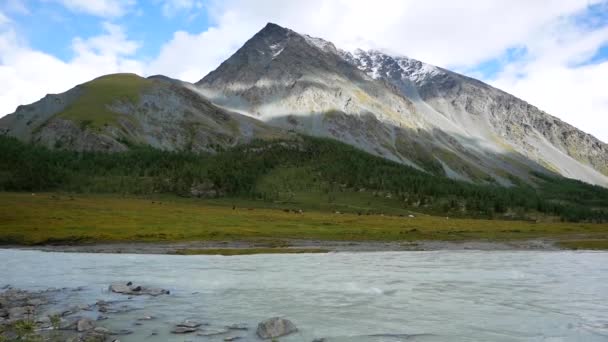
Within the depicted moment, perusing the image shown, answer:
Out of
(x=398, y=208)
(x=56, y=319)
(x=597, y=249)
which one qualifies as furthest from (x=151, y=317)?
(x=398, y=208)

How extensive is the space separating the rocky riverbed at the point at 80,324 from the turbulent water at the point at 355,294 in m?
0.48

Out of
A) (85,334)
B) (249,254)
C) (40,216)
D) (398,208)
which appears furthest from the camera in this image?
(398,208)

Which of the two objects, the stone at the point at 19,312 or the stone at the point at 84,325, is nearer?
the stone at the point at 84,325

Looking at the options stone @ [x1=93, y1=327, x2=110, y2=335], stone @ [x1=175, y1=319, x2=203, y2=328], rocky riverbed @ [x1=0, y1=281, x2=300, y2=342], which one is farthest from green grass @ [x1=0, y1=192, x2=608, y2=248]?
stone @ [x1=93, y1=327, x2=110, y2=335]

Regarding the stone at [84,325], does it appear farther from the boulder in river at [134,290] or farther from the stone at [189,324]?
the boulder in river at [134,290]

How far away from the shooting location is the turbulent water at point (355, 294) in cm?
2355

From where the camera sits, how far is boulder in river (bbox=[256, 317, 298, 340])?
21.8 meters

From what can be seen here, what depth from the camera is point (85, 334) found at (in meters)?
20.7

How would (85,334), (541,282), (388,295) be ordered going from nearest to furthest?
1. (85,334)
2. (388,295)
3. (541,282)

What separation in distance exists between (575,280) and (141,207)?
117065mm

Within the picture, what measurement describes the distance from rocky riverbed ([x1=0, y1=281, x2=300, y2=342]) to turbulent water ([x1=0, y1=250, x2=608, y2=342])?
48 centimetres

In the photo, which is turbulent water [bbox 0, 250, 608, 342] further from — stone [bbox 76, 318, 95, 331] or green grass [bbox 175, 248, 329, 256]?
green grass [bbox 175, 248, 329, 256]

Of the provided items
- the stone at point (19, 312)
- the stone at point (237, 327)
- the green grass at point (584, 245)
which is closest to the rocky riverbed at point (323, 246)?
the green grass at point (584, 245)

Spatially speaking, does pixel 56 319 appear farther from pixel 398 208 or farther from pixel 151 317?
pixel 398 208
